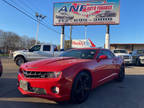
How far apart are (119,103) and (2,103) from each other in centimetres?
317

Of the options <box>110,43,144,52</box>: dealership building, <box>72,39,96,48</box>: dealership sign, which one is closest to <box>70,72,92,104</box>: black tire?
<box>72,39,96,48</box>: dealership sign

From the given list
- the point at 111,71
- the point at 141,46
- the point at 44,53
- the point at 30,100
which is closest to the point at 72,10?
the point at 44,53

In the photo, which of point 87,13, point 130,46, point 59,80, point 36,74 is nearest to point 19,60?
point 36,74

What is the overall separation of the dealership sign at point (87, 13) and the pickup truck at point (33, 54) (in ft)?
27.9

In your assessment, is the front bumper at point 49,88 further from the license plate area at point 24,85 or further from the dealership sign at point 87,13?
the dealership sign at point 87,13

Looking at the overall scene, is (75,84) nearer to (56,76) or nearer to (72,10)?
(56,76)

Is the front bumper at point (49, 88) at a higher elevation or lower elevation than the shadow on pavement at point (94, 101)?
higher

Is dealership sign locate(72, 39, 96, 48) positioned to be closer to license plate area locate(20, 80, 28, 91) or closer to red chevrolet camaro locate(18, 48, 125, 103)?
red chevrolet camaro locate(18, 48, 125, 103)

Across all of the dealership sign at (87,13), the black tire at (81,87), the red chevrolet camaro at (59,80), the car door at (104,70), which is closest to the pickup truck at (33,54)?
the car door at (104,70)

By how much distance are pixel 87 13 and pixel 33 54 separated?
10.6 m

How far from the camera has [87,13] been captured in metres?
16.7

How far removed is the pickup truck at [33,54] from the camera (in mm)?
9945

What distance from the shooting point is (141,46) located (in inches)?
1078

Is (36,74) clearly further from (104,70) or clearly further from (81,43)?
(81,43)
